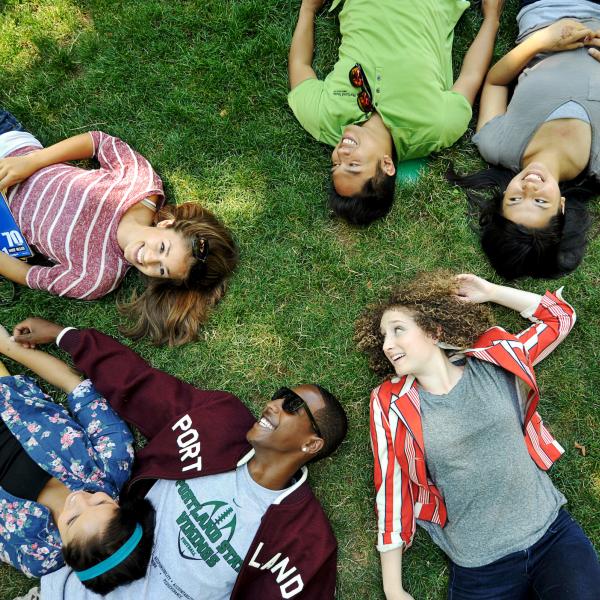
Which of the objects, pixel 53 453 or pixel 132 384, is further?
pixel 132 384

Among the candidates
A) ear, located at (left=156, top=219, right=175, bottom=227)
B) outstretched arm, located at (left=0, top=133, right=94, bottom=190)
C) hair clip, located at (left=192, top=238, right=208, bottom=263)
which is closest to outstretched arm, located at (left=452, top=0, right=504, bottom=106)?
hair clip, located at (left=192, top=238, right=208, bottom=263)

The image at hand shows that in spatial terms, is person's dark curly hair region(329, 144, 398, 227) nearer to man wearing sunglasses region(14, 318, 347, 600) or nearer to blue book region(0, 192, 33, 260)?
man wearing sunglasses region(14, 318, 347, 600)

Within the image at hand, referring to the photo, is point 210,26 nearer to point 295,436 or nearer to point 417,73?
point 417,73

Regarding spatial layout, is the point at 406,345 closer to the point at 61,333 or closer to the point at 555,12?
the point at 61,333

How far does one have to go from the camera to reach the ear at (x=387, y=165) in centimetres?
366

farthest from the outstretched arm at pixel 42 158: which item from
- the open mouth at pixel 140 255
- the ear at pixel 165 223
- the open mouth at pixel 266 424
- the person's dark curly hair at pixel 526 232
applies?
the person's dark curly hair at pixel 526 232

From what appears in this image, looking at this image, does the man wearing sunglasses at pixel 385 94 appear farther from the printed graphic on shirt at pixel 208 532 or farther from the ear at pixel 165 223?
the printed graphic on shirt at pixel 208 532

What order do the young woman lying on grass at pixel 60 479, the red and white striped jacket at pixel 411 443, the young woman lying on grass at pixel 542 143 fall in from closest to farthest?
the young woman lying on grass at pixel 60 479 → the red and white striped jacket at pixel 411 443 → the young woman lying on grass at pixel 542 143

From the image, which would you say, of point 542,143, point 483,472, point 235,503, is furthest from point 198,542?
point 542,143

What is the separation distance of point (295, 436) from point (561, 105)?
2.72m

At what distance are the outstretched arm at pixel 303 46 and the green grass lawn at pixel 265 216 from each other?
99 mm

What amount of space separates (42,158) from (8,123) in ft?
1.51

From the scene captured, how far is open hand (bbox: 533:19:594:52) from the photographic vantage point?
11.9 ft

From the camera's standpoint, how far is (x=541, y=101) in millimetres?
3643
